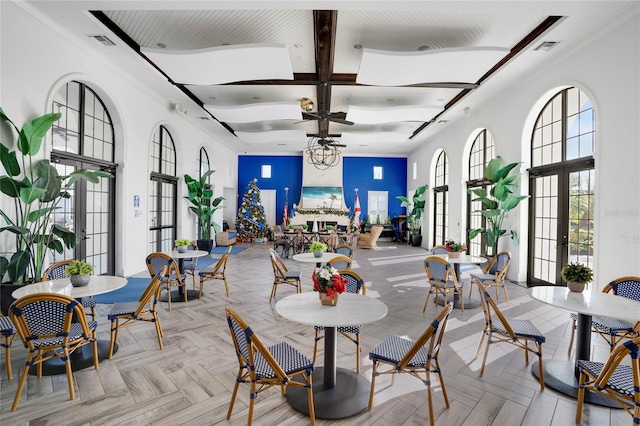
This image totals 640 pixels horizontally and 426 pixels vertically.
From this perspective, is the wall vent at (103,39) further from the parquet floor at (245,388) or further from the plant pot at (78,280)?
the parquet floor at (245,388)

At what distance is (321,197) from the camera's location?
14180 millimetres

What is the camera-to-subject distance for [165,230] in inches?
327

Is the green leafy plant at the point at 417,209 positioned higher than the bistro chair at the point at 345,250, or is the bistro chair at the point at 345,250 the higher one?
the green leafy plant at the point at 417,209

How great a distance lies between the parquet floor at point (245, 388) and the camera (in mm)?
2213

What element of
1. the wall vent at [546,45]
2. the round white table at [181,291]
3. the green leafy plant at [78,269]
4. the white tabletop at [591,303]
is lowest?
the round white table at [181,291]

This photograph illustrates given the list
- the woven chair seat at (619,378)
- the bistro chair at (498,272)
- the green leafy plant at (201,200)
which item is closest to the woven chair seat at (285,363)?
the woven chair seat at (619,378)

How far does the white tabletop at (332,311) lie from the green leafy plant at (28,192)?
2.67 meters

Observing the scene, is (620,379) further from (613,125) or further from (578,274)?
(613,125)

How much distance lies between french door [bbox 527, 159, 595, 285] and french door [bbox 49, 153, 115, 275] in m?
7.78

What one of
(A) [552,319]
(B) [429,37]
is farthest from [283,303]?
(B) [429,37]

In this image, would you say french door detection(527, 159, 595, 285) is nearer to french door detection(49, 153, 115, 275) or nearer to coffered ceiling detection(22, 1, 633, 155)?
coffered ceiling detection(22, 1, 633, 155)

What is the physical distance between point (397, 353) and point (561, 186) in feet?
15.9

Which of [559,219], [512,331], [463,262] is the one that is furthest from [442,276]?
[559,219]

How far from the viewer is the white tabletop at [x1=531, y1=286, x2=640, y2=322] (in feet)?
7.68
